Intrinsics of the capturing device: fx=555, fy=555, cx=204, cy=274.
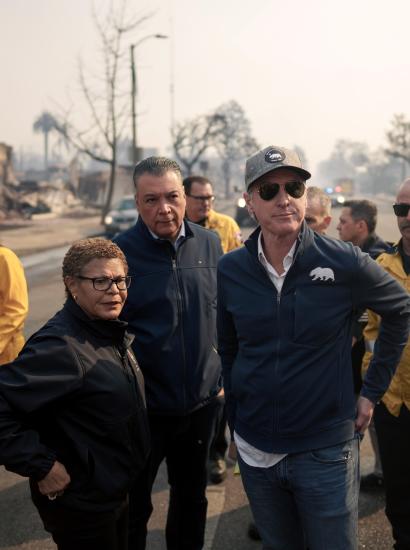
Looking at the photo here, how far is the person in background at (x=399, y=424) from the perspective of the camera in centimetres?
267

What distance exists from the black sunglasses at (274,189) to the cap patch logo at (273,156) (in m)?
0.09

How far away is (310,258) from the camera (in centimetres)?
209

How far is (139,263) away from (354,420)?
3.92ft

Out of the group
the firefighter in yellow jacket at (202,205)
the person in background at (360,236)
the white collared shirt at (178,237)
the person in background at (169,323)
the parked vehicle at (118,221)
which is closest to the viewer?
the person in background at (169,323)

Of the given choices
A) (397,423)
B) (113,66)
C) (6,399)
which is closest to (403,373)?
(397,423)

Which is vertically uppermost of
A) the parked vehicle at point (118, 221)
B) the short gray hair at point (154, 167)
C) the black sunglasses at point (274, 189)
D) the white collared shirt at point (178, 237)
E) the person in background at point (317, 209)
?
the short gray hair at point (154, 167)

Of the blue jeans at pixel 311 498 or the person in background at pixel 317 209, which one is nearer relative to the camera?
the blue jeans at pixel 311 498

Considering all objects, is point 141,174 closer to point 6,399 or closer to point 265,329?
point 265,329

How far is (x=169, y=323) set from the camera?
8.59ft

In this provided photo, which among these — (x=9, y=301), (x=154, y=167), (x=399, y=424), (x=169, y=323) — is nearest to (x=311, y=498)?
(x=399, y=424)

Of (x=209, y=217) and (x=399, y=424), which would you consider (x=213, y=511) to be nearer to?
(x=399, y=424)

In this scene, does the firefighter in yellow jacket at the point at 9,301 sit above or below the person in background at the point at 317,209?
below

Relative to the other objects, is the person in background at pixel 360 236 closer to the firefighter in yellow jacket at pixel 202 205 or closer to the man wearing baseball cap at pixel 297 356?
the firefighter in yellow jacket at pixel 202 205

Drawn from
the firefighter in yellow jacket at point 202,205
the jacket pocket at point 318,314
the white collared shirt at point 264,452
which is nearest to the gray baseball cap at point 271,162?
the white collared shirt at point 264,452
